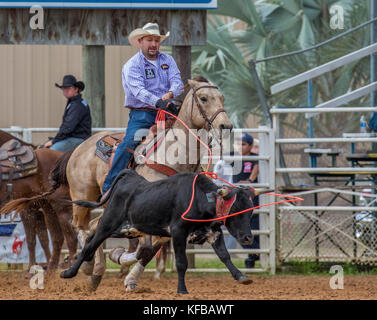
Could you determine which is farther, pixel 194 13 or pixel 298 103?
pixel 298 103

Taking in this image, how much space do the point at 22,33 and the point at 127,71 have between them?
2839 mm

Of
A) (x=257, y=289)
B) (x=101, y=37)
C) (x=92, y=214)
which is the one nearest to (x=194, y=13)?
(x=101, y=37)

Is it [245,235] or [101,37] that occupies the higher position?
[101,37]

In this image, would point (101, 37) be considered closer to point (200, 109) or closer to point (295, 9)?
point (200, 109)

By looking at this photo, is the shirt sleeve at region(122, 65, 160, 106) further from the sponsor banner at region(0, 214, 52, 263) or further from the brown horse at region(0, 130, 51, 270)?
the sponsor banner at region(0, 214, 52, 263)

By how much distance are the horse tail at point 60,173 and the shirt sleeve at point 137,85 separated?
198cm

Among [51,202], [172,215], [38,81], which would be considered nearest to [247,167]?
[51,202]

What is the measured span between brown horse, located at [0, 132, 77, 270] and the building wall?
33.7ft

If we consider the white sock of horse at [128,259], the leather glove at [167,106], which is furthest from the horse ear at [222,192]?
the white sock of horse at [128,259]

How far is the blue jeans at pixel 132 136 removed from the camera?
8758mm

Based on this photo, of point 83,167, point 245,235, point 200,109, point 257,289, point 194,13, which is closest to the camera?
point 245,235

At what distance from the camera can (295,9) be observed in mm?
20391

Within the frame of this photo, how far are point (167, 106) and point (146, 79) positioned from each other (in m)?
0.64

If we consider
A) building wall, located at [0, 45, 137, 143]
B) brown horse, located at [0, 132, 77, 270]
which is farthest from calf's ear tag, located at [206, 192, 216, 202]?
building wall, located at [0, 45, 137, 143]
